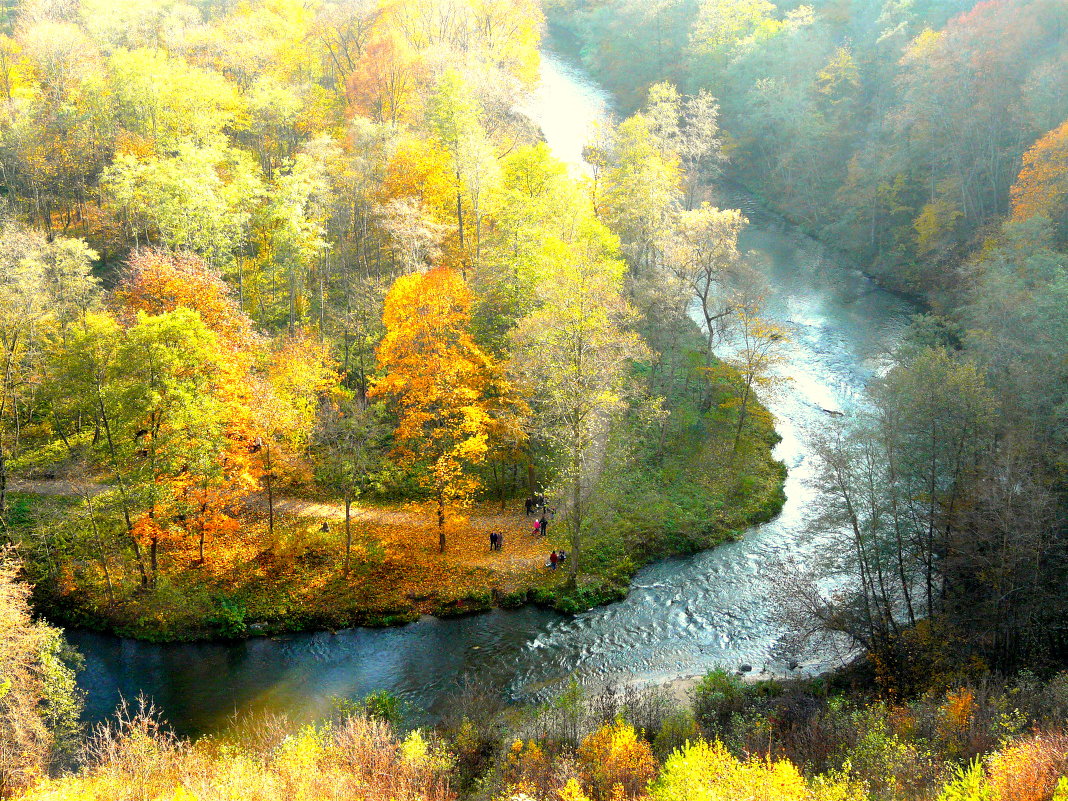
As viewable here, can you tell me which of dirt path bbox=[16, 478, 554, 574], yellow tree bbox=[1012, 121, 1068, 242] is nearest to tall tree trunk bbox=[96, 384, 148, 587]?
dirt path bbox=[16, 478, 554, 574]

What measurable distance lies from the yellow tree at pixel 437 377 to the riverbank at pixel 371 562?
290cm

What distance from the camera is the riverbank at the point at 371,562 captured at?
31719mm

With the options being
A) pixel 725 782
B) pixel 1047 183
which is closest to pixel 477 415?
pixel 725 782

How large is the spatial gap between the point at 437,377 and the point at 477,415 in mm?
2598

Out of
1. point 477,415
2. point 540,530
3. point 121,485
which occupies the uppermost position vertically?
point 477,415

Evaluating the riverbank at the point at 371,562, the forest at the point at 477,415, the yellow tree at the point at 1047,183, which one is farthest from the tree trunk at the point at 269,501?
the yellow tree at the point at 1047,183

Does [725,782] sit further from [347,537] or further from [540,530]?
[347,537]

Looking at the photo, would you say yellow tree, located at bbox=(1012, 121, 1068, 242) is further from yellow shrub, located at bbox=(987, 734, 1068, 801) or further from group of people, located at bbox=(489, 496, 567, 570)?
yellow shrub, located at bbox=(987, 734, 1068, 801)

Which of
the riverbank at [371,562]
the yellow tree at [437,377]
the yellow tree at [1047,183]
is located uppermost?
the yellow tree at [1047,183]

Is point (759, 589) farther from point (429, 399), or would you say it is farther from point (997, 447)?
point (429, 399)

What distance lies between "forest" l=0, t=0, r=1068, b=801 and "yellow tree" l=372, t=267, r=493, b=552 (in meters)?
0.27

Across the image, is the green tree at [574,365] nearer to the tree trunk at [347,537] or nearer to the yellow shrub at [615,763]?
the tree trunk at [347,537]

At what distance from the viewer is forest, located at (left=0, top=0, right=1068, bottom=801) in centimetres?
2025

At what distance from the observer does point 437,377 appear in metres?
35.1
